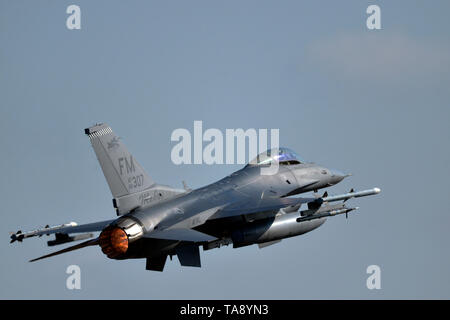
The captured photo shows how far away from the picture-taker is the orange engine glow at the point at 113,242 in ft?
98.6

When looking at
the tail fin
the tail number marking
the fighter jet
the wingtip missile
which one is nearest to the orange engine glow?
the fighter jet

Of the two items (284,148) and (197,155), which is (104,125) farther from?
(284,148)

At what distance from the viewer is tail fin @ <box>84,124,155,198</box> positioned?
3155 cm

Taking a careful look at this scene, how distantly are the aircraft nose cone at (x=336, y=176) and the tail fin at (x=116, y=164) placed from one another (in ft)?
25.3

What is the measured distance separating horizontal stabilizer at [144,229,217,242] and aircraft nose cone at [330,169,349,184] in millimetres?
8252

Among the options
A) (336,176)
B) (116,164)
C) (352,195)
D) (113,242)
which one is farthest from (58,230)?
(336,176)

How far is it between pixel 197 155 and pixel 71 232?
4.37m

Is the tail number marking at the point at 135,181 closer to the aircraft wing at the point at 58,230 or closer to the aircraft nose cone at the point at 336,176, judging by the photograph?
the aircraft wing at the point at 58,230

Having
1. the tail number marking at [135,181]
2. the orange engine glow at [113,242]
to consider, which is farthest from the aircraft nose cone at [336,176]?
the orange engine glow at [113,242]

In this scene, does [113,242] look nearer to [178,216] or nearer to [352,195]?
[178,216]

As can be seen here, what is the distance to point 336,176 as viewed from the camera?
37.3 metres

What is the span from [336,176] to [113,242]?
10087 millimetres

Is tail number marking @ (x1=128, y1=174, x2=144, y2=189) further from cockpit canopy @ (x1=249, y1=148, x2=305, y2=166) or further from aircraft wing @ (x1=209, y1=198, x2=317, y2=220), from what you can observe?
cockpit canopy @ (x1=249, y1=148, x2=305, y2=166)

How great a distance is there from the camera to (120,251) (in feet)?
98.7
